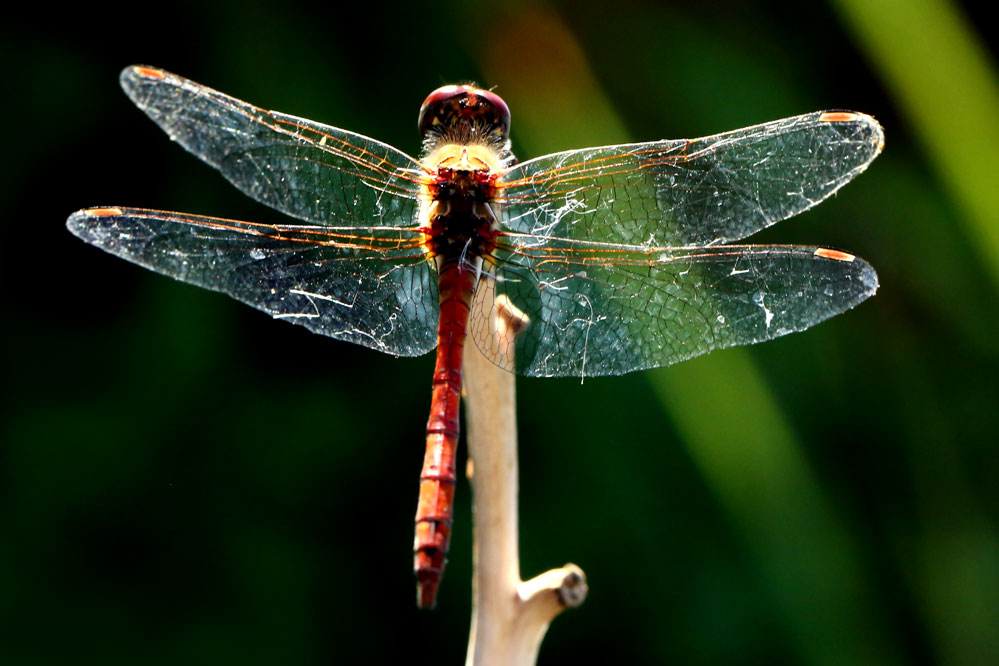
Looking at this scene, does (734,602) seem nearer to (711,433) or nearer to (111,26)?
(711,433)

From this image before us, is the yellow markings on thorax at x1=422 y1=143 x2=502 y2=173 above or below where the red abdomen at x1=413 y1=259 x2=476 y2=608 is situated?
above

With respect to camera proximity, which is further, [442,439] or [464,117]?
[464,117]

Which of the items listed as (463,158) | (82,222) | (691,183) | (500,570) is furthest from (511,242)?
(82,222)

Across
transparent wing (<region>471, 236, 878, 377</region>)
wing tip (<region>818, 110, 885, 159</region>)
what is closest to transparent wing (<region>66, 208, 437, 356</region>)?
transparent wing (<region>471, 236, 878, 377</region>)

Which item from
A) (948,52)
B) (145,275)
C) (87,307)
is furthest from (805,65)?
(87,307)

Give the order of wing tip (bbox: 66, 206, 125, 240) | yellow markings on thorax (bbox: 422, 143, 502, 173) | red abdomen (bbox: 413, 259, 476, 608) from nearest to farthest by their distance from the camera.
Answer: red abdomen (bbox: 413, 259, 476, 608) < wing tip (bbox: 66, 206, 125, 240) < yellow markings on thorax (bbox: 422, 143, 502, 173)

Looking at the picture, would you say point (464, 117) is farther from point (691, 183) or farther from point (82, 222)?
point (82, 222)

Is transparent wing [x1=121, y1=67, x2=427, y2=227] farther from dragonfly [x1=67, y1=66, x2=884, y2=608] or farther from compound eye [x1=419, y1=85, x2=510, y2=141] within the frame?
compound eye [x1=419, y1=85, x2=510, y2=141]
